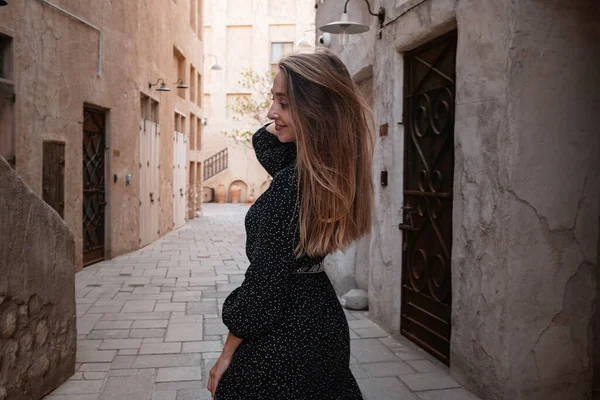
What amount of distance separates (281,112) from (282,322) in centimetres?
60

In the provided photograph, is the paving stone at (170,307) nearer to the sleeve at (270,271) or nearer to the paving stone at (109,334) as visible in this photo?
the paving stone at (109,334)

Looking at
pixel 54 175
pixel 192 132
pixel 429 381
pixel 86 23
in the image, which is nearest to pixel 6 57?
pixel 54 175

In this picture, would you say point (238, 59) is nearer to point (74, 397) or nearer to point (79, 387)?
point (79, 387)

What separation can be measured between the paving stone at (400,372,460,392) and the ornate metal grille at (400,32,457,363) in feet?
0.87

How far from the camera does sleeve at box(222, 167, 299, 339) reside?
1599 mm

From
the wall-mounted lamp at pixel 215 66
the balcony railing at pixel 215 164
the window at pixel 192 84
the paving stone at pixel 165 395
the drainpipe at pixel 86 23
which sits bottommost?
the paving stone at pixel 165 395

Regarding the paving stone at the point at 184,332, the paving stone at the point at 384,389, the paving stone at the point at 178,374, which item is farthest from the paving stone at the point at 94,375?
the paving stone at the point at 384,389

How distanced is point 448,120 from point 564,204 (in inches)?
45.5

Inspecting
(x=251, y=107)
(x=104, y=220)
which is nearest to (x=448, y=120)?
(x=104, y=220)

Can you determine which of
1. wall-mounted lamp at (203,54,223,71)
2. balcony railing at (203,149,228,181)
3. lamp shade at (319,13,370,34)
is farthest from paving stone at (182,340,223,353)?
balcony railing at (203,149,228,181)

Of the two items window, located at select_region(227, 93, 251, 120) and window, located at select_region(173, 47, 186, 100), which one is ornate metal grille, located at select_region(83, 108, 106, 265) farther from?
window, located at select_region(227, 93, 251, 120)

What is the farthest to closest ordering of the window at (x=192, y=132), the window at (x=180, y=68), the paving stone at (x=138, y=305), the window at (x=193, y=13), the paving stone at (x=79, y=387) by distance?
the window at (x=192, y=132) < the window at (x=193, y=13) < the window at (x=180, y=68) < the paving stone at (x=138, y=305) < the paving stone at (x=79, y=387)

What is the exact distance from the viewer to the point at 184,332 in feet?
17.8

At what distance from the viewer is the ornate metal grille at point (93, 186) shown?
9469 millimetres
